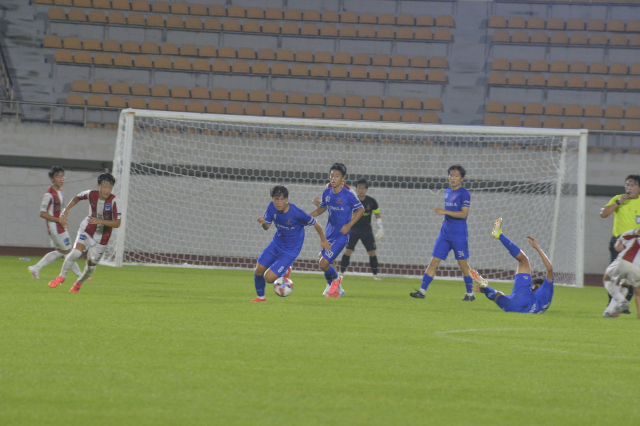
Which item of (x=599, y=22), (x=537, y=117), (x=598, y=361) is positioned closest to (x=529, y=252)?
(x=537, y=117)

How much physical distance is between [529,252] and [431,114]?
5.39m

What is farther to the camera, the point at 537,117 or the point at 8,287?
the point at 537,117

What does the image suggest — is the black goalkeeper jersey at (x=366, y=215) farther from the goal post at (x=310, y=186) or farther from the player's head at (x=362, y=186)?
the goal post at (x=310, y=186)

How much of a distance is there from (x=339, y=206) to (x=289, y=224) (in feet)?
4.71

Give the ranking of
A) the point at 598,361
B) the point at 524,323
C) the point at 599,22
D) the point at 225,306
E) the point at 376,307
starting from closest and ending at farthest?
the point at 598,361 < the point at 524,323 < the point at 225,306 < the point at 376,307 < the point at 599,22

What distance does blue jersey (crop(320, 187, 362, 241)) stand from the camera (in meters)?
9.68

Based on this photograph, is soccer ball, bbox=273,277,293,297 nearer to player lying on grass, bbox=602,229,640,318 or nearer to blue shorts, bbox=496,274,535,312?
blue shorts, bbox=496,274,535,312

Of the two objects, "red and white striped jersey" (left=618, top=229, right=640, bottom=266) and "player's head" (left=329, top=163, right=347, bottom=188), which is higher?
"player's head" (left=329, top=163, right=347, bottom=188)

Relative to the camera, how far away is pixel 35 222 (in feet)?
58.0

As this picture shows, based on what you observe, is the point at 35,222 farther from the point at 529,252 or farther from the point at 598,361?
the point at 598,361

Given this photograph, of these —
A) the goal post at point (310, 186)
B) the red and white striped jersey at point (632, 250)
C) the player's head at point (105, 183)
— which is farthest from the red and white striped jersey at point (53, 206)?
the red and white striped jersey at point (632, 250)

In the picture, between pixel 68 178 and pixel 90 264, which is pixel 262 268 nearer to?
pixel 90 264

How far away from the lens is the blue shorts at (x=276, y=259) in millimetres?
8414

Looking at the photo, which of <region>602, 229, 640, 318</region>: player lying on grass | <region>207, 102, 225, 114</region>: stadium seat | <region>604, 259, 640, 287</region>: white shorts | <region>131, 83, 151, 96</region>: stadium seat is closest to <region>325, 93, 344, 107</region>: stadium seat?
<region>207, 102, 225, 114</region>: stadium seat
